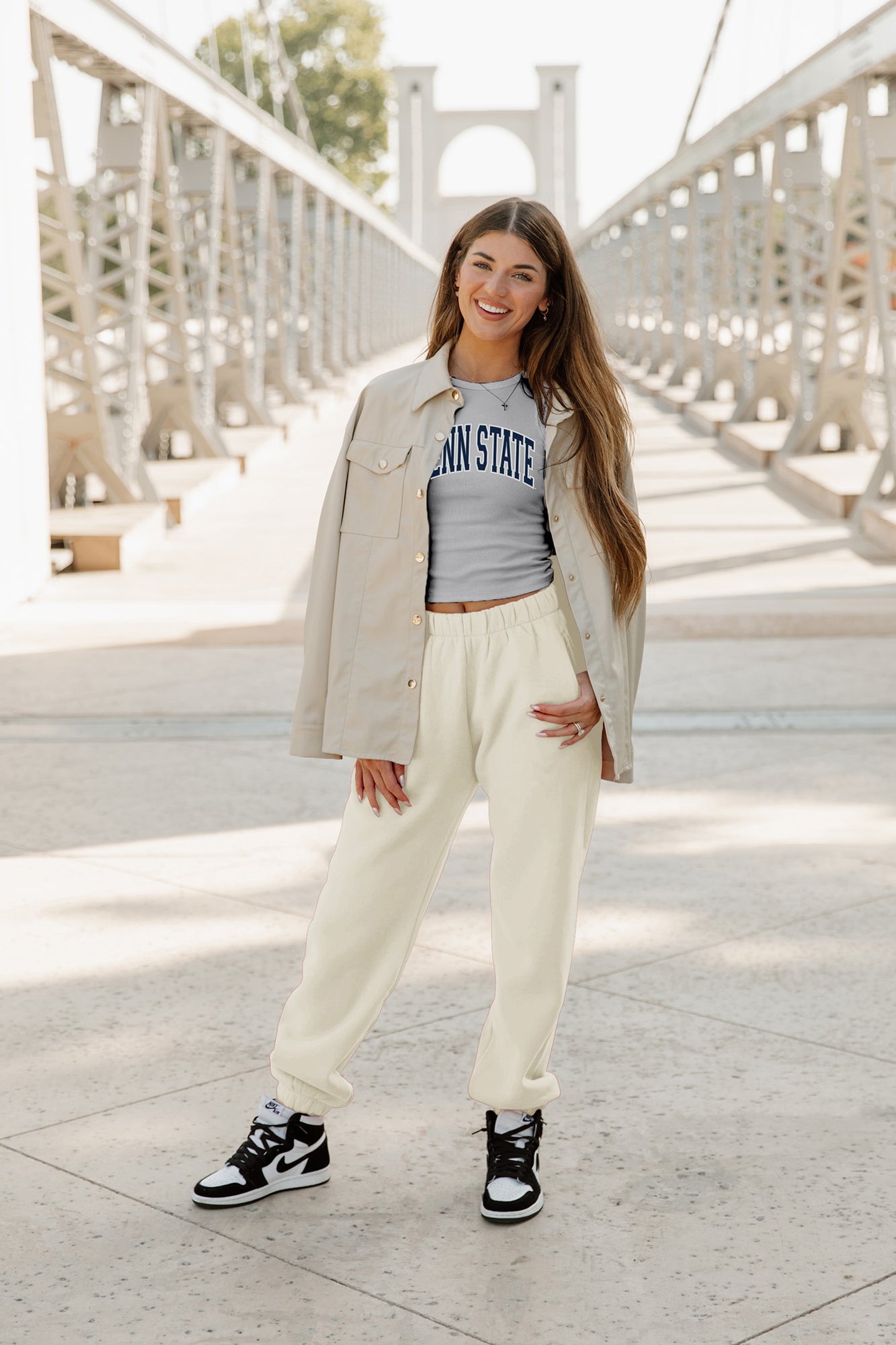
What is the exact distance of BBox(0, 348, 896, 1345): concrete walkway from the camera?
236cm

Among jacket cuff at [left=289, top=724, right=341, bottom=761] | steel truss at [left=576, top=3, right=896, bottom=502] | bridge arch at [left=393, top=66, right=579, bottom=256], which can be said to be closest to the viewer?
jacket cuff at [left=289, top=724, right=341, bottom=761]

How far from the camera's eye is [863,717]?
6.43 meters

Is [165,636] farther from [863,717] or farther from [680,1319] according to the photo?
[680,1319]

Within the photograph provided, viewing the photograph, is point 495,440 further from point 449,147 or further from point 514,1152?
point 449,147

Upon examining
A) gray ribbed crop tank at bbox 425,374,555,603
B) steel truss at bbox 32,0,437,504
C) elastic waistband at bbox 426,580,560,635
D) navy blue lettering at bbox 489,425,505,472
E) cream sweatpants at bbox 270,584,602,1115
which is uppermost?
steel truss at bbox 32,0,437,504

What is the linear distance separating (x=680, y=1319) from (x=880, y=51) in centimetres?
1153

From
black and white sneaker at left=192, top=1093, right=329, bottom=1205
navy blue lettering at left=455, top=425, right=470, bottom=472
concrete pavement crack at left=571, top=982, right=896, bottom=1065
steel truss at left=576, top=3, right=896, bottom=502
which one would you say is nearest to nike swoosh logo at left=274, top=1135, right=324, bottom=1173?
black and white sneaker at left=192, top=1093, right=329, bottom=1205

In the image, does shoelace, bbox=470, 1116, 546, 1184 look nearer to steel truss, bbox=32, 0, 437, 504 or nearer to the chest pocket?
the chest pocket

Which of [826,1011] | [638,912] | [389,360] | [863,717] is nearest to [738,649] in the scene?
[863,717]

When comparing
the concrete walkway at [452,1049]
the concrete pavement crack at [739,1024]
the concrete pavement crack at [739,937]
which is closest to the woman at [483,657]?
the concrete walkway at [452,1049]

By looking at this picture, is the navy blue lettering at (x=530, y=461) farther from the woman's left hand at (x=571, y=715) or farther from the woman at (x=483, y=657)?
the woman's left hand at (x=571, y=715)

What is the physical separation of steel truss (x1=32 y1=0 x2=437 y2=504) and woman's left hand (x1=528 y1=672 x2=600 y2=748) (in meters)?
8.66

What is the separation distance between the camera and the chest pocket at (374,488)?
258 cm

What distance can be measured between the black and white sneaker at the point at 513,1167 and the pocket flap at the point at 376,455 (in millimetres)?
1068
